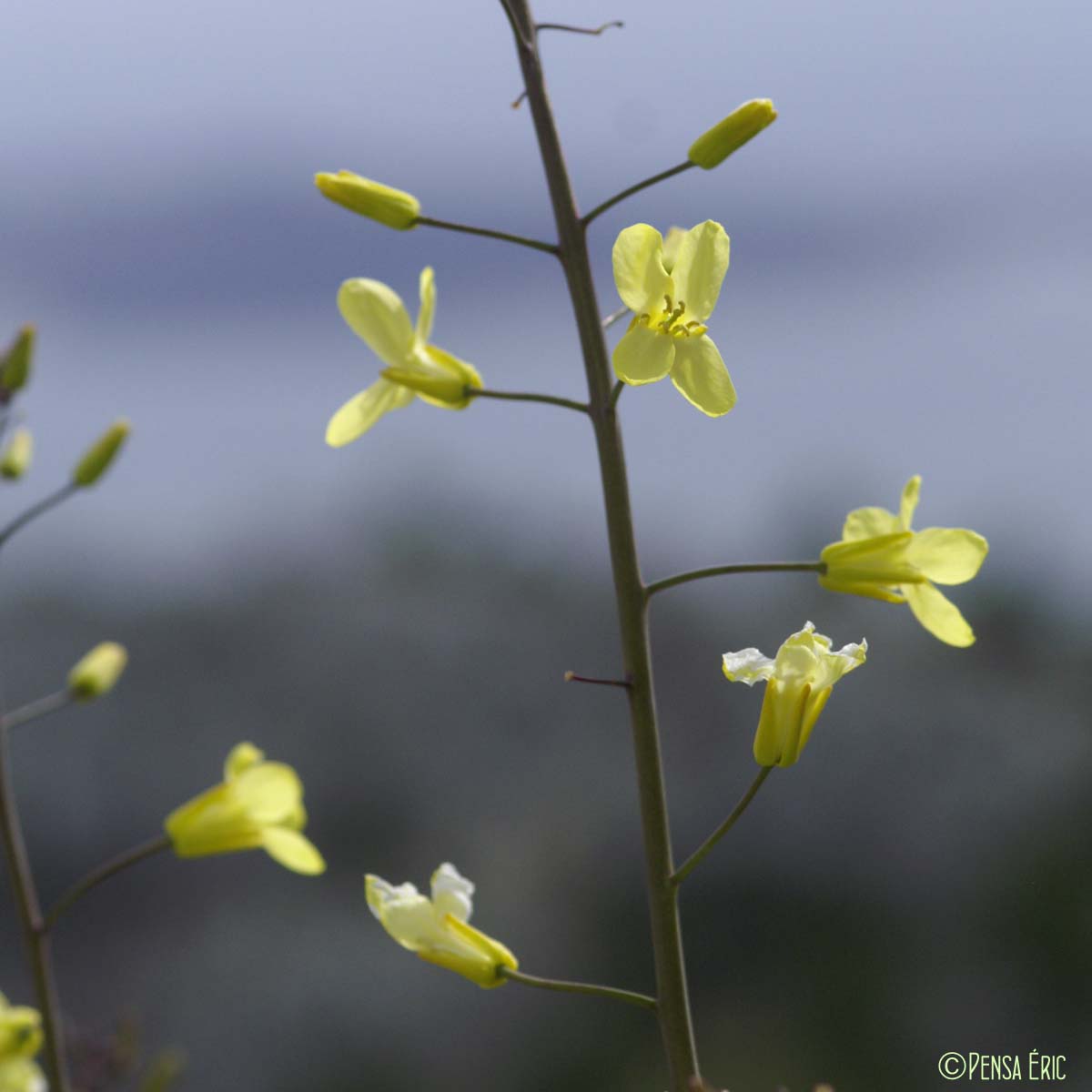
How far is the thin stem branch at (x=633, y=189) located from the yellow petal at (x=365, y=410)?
16 centimetres

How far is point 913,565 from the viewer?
720 mm

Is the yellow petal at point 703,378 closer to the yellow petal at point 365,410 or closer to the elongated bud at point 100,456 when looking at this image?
the yellow petal at point 365,410

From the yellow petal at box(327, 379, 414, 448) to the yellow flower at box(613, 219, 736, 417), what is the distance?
156 mm

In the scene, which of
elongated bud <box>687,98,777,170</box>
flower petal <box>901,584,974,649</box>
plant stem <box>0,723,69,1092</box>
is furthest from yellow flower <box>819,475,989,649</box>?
plant stem <box>0,723,69,1092</box>

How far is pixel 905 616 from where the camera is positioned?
8.82ft

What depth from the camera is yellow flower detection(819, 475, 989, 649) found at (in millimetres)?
707

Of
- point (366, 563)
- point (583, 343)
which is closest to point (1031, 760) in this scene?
point (366, 563)

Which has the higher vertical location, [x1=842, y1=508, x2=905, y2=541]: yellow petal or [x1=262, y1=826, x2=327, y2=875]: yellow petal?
[x1=842, y1=508, x2=905, y2=541]: yellow petal

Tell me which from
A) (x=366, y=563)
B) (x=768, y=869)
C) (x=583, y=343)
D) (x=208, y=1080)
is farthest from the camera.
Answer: (x=366, y=563)

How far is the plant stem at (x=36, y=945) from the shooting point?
2.28 ft

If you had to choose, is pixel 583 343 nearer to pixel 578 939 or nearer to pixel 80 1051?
pixel 80 1051

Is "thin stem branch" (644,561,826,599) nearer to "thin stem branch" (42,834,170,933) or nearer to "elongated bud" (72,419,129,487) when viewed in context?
"thin stem branch" (42,834,170,933)

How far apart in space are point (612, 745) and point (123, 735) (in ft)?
3.33

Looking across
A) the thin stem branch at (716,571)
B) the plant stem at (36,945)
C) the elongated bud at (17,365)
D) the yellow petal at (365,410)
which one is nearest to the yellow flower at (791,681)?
the thin stem branch at (716,571)
